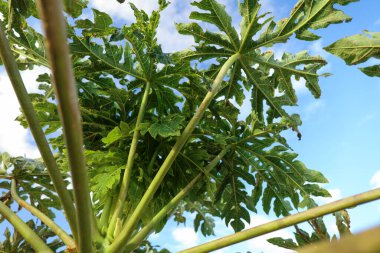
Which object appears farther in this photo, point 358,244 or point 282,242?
point 282,242

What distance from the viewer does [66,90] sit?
1029 millimetres

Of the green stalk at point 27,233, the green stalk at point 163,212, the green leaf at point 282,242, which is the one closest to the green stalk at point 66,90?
the green stalk at point 27,233

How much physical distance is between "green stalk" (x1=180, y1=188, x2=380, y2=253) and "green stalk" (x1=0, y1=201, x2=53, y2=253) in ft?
2.84

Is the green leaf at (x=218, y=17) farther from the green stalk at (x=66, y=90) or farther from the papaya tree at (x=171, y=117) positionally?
the green stalk at (x=66, y=90)

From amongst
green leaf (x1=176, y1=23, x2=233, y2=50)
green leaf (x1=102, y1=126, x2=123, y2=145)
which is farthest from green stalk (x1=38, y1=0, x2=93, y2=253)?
green leaf (x1=176, y1=23, x2=233, y2=50)

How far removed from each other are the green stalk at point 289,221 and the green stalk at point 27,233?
87 centimetres

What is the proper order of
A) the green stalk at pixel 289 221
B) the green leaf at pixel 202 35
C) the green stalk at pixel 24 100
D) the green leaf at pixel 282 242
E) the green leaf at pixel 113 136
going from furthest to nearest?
the green leaf at pixel 202 35 → the green leaf at pixel 113 136 → the green leaf at pixel 282 242 → the green stalk at pixel 24 100 → the green stalk at pixel 289 221

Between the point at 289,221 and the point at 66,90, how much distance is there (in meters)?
1.42

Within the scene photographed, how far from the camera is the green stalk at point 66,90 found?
2.48 feet

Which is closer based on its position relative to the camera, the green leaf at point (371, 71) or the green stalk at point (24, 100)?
the green stalk at point (24, 100)

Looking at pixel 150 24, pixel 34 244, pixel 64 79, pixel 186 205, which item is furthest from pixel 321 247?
pixel 186 205

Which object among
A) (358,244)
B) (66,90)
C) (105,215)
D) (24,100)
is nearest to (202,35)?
(105,215)

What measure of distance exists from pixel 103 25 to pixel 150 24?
393mm

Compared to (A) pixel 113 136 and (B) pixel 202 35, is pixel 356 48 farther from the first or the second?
(A) pixel 113 136
